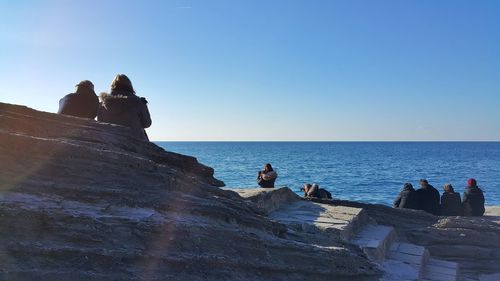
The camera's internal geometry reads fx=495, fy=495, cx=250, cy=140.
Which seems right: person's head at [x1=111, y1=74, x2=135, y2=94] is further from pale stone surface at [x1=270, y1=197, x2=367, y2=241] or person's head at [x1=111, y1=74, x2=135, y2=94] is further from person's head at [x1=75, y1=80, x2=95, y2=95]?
pale stone surface at [x1=270, y1=197, x2=367, y2=241]

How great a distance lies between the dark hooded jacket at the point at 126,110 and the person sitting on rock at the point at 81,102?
760 mm

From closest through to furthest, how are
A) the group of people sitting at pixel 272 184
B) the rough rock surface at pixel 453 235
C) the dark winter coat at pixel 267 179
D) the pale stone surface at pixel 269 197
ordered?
the pale stone surface at pixel 269 197 → the rough rock surface at pixel 453 235 → the group of people sitting at pixel 272 184 → the dark winter coat at pixel 267 179

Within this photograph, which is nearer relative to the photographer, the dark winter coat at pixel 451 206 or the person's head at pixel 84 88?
the person's head at pixel 84 88

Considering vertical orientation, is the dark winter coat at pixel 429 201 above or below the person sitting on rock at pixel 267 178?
below

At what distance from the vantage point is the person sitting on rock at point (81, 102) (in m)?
7.56

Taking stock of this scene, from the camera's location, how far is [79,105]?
7.60 metres

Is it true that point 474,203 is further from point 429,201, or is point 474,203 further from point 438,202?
point 429,201

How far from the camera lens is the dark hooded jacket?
267 inches

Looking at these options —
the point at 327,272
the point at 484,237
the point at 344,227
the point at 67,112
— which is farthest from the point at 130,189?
the point at 484,237

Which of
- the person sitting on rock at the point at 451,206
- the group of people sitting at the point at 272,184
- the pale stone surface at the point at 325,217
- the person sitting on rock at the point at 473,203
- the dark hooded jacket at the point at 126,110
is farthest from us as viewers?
the person sitting on rock at the point at 473,203

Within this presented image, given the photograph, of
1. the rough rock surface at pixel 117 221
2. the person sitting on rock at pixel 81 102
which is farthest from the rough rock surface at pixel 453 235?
the person sitting on rock at pixel 81 102

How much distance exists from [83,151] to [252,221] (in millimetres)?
1841

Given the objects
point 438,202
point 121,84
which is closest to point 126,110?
point 121,84

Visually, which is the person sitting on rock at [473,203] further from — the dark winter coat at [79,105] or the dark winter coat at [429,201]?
the dark winter coat at [79,105]
